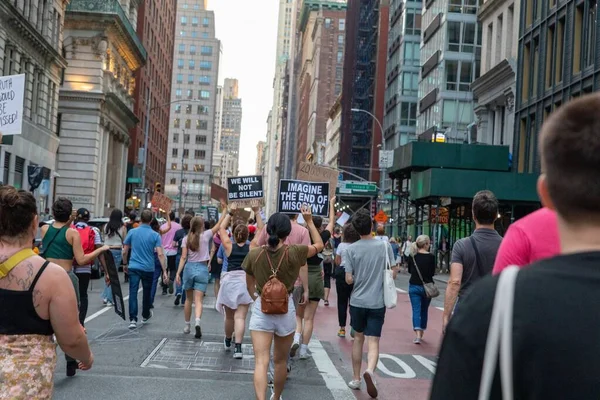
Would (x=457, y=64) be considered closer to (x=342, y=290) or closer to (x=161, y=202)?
(x=161, y=202)

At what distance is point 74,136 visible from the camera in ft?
172

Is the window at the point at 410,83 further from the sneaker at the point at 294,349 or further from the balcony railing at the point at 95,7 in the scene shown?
the sneaker at the point at 294,349

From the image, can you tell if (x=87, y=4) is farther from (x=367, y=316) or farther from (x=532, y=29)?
(x=367, y=316)

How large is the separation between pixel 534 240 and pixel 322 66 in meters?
144

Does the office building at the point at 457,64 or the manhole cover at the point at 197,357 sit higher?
the office building at the point at 457,64

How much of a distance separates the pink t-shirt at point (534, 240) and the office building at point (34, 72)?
2995 cm

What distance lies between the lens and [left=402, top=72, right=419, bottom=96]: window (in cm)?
7362

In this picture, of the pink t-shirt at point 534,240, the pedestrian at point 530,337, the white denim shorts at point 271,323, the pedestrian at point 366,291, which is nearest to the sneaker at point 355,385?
the pedestrian at point 366,291

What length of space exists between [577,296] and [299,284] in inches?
338

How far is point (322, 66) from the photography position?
481 ft

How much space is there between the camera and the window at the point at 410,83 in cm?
7362

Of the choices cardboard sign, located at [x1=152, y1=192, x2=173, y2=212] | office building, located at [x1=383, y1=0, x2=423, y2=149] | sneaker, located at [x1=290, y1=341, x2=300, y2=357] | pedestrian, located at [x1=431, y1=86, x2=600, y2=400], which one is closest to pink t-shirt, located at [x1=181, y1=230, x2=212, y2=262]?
sneaker, located at [x1=290, y1=341, x2=300, y2=357]

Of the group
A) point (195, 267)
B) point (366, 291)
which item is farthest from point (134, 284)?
point (366, 291)

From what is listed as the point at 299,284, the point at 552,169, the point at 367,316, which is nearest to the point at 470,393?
the point at 552,169
